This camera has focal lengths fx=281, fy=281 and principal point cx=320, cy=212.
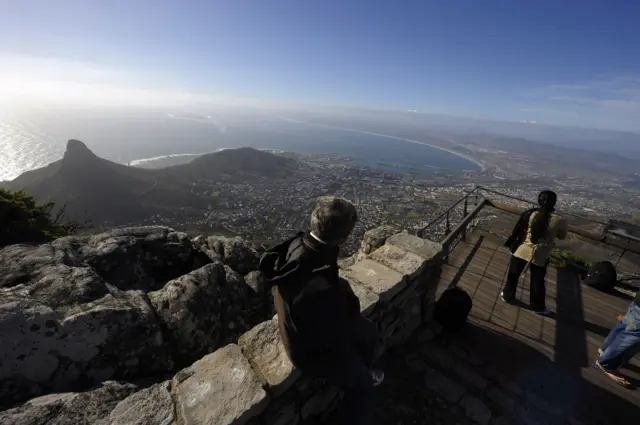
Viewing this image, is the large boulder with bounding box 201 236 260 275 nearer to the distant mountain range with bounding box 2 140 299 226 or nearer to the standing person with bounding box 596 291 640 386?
the standing person with bounding box 596 291 640 386

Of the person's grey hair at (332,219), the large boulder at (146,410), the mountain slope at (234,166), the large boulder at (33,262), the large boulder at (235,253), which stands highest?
the person's grey hair at (332,219)

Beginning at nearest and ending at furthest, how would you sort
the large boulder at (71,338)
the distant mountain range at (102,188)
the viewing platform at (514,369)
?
the large boulder at (71,338) < the viewing platform at (514,369) < the distant mountain range at (102,188)

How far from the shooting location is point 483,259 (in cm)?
627

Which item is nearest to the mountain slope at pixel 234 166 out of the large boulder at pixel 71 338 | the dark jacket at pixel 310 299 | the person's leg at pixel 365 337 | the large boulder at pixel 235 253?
the large boulder at pixel 235 253

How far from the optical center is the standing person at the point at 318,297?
1.82 m

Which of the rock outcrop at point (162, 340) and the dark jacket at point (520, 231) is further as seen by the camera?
the dark jacket at point (520, 231)

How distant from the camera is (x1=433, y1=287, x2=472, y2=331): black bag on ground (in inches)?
156

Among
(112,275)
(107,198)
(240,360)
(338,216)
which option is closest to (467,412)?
(240,360)

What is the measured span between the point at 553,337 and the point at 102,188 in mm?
72174

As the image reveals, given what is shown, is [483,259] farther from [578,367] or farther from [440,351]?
[440,351]

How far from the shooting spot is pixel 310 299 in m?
1.83

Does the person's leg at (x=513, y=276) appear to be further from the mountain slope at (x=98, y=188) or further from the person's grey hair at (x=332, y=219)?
the mountain slope at (x=98, y=188)

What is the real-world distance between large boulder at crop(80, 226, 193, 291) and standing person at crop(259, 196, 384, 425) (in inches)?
203

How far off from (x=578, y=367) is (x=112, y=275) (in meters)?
7.90
